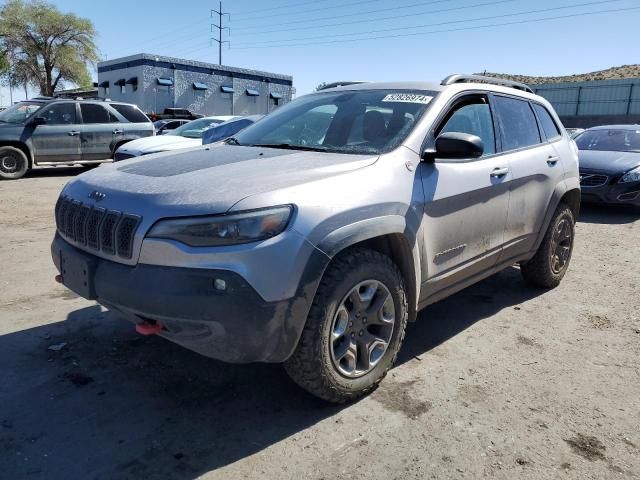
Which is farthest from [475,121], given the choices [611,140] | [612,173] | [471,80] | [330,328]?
[611,140]

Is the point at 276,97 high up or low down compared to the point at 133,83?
down

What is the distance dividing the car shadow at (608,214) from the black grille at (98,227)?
8.04 metres

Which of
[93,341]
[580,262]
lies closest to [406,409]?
[93,341]

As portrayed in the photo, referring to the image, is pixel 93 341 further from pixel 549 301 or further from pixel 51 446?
pixel 549 301

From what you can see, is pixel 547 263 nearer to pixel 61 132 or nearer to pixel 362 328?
pixel 362 328

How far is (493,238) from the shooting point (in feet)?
12.6

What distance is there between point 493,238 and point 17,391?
3213 millimetres

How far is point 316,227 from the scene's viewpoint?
8.17 feet

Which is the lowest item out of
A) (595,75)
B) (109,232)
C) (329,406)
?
(329,406)

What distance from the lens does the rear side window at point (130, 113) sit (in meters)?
13.4

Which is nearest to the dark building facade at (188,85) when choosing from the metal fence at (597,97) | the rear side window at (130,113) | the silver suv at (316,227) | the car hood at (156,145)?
the metal fence at (597,97)

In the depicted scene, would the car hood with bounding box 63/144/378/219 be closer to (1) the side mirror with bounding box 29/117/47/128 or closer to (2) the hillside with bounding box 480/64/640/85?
(1) the side mirror with bounding box 29/117/47/128

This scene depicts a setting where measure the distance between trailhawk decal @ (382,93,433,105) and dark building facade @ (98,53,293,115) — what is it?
3773 cm

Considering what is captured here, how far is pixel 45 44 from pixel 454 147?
50819mm
